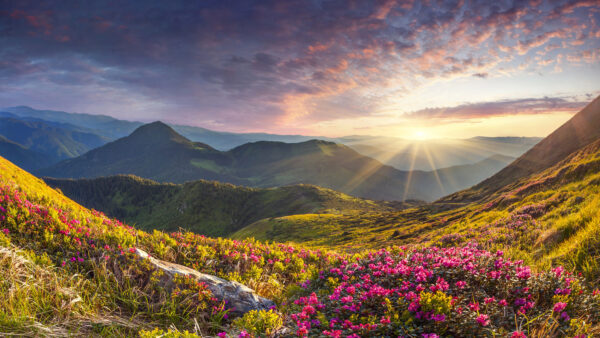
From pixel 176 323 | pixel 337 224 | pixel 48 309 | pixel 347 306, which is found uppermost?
pixel 347 306

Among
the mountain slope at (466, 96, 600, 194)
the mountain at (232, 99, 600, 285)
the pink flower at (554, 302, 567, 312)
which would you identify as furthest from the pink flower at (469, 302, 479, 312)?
the mountain slope at (466, 96, 600, 194)

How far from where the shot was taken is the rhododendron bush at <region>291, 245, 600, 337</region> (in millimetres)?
3822

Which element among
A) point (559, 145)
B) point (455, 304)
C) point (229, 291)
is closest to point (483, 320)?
point (455, 304)

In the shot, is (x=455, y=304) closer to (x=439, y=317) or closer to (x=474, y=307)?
(x=474, y=307)

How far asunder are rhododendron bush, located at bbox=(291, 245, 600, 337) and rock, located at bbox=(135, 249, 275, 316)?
113 cm

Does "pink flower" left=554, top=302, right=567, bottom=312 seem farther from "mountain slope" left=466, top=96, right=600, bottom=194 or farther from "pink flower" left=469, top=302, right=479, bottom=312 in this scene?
"mountain slope" left=466, top=96, right=600, bottom=194

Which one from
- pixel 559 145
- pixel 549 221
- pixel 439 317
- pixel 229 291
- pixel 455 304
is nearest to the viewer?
pixel 439 317

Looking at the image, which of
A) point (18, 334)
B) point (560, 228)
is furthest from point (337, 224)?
point (18, 334)

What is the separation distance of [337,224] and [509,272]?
90612mm

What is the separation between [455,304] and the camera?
4320 millimetres

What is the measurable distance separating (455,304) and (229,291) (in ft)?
15.7

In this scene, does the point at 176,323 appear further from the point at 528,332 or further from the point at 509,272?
the point at 509,272

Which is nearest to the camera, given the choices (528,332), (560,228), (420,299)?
(528,332)

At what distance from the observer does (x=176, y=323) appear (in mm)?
5344
